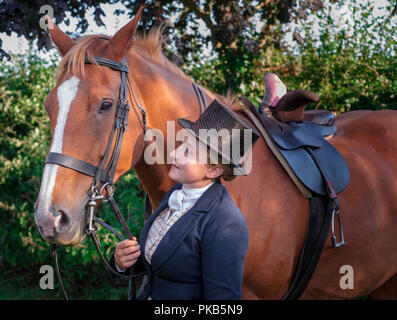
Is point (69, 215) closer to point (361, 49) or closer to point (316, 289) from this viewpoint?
point (316, 289)

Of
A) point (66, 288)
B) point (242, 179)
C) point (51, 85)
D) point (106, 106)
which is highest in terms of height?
point (51, 85)

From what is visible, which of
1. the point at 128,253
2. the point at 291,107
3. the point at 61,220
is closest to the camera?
the point at 128,253

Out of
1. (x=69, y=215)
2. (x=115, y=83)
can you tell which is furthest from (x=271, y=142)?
(x=69, y=215)

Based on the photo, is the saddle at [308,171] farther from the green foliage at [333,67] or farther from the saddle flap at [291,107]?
the green foliage at [333,67]

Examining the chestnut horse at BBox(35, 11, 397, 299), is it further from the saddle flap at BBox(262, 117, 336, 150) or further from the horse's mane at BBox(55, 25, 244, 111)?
the saddle flap at BBox(262, 117, 336, 150)

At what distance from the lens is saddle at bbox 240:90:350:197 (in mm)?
2215

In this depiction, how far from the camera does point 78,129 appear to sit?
182cm

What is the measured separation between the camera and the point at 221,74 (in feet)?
20.9

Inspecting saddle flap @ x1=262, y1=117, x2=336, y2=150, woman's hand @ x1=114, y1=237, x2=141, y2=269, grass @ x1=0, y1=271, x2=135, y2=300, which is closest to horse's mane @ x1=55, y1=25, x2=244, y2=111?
saddle flap @ x1=262, y1=117, x2=336, y2=150

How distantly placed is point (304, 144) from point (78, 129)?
1353mm

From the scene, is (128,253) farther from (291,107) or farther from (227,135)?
(291,107)

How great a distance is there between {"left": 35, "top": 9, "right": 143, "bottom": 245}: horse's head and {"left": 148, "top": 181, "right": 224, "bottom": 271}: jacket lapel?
52cm

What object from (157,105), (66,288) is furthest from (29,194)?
(157,105)
